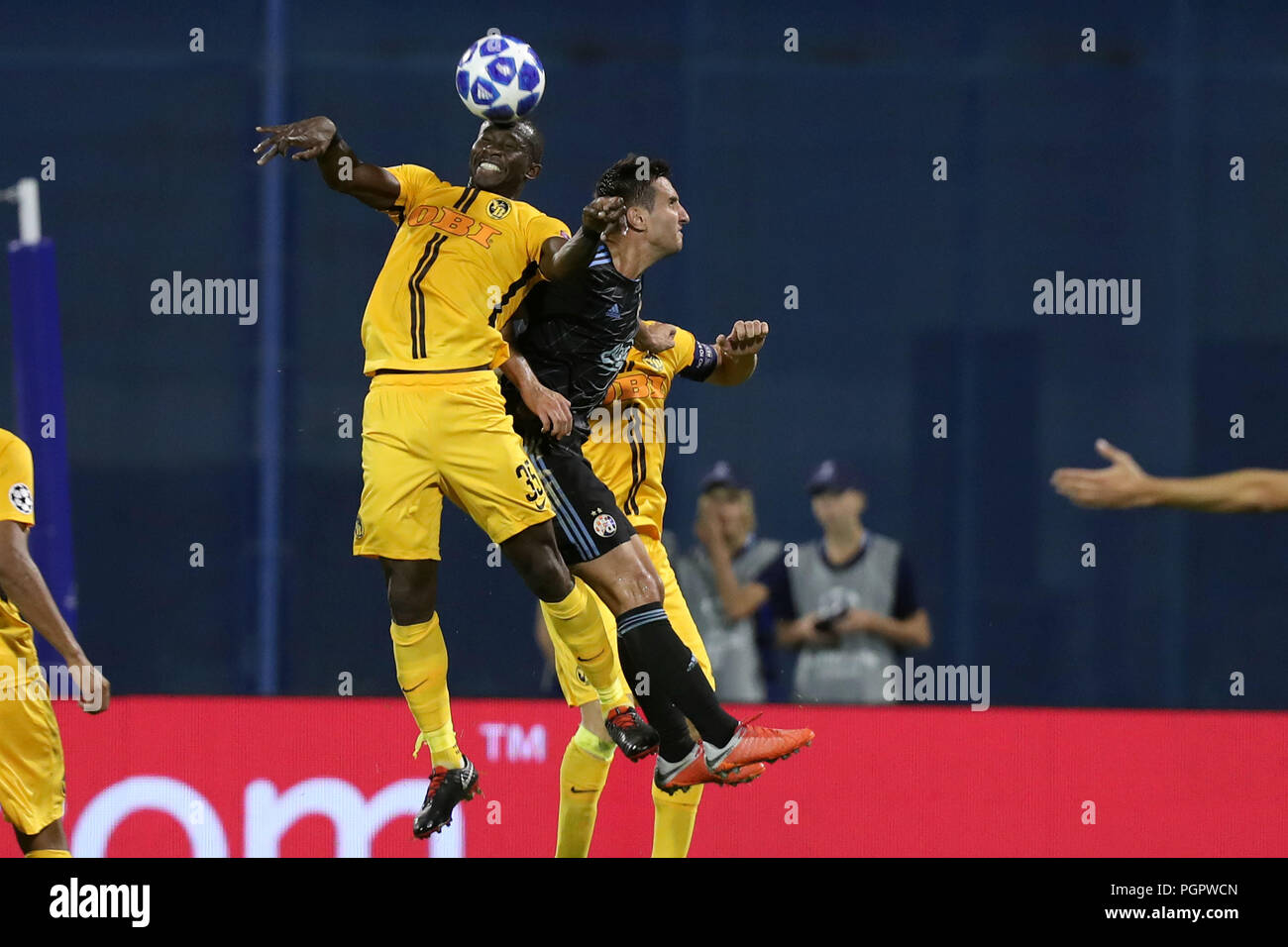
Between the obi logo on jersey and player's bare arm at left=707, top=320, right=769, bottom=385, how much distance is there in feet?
3.26

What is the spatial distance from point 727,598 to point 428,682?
2.52 m

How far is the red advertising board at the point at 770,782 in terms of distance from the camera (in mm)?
7895

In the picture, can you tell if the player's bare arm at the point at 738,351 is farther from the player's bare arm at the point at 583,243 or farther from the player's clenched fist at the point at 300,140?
the player's clenched fist at the point at 300,140

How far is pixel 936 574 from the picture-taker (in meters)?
9.35

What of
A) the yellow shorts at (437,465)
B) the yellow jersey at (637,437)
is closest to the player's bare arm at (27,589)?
the yellow shorts at (437,465)

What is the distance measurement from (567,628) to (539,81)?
1.82 meters

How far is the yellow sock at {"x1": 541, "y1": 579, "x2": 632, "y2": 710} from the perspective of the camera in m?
6.34

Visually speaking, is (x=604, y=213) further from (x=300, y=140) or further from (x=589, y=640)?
(x=589, y=640)

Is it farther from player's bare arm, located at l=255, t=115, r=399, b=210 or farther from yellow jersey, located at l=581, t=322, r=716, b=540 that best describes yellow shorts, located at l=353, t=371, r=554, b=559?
yellow jersey, located at l=581, t=322, r=716, b=540

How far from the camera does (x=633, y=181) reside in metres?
6.61

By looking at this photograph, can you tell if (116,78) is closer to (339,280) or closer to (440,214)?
(339,280)

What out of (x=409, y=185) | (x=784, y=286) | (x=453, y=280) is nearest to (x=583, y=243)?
(x=453, y=280)

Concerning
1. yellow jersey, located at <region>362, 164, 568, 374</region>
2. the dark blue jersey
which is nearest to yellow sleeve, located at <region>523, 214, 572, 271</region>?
yellow jersey, located at <region>362, 164, 568, 374</region>

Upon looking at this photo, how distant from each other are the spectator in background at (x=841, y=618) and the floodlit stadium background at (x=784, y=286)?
65 centimetres
